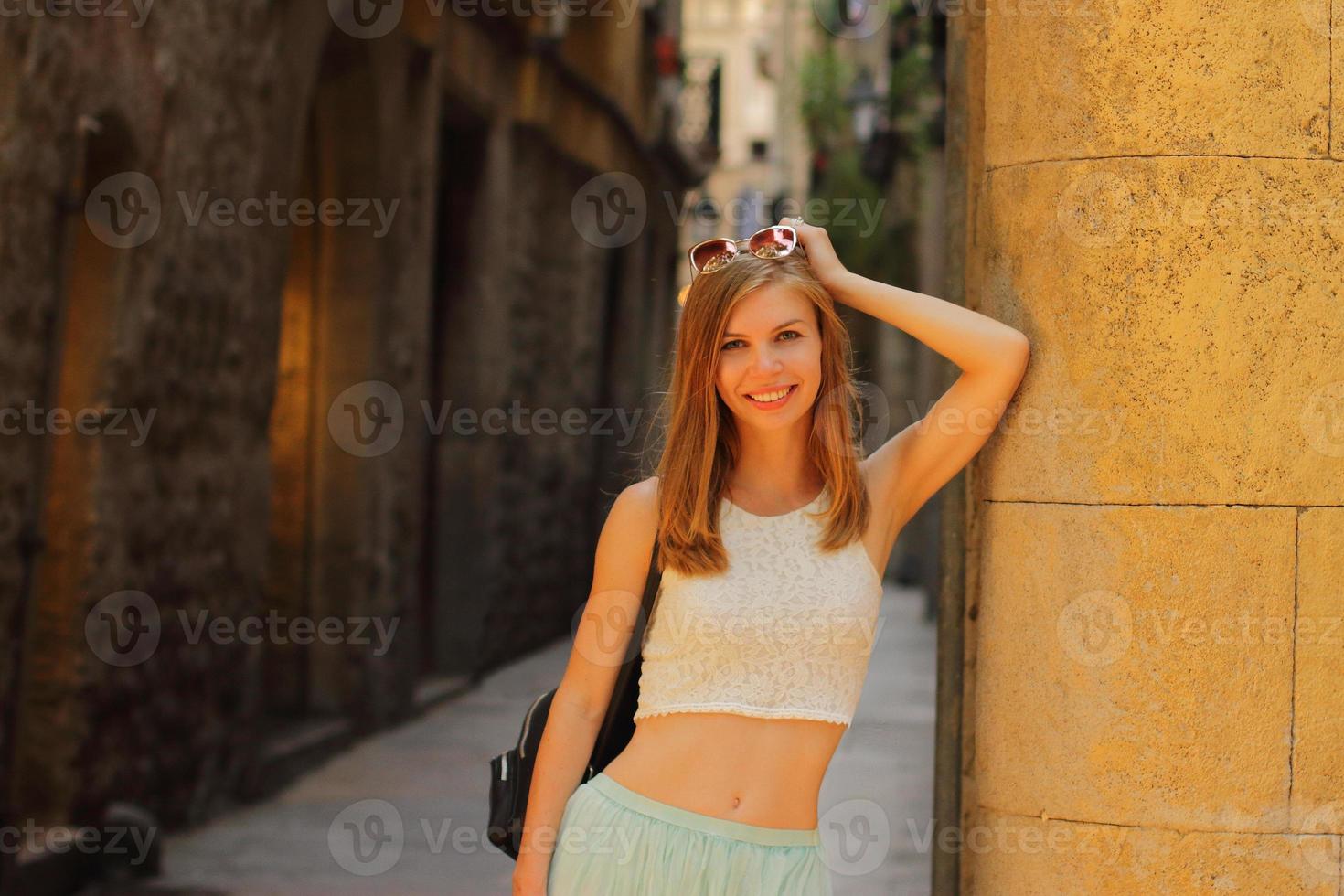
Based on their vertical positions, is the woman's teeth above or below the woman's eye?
below

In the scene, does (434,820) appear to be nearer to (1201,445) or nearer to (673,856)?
(673,856)

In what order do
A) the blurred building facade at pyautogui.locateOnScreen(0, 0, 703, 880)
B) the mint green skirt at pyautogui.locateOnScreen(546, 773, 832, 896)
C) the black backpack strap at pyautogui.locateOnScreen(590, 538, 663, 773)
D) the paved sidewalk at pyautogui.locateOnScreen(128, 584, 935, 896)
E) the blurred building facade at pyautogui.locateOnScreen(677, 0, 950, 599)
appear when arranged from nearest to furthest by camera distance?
the mint green skirt at pyautogui.locateOnScreen(546, 773, 832, 896), the black backpack strap at pyautogui.locateOnScreen(590, 538, 663, 773), the blurred building facade at pyautogui.locateOnScreen(0, 0, 703, 880), the paved sidewalk at pyautogui.locateOnScreen(128, 584, 935, 896), the blurred building facade at pyautogui.locateOnScreen(677, 0, 950, 599)

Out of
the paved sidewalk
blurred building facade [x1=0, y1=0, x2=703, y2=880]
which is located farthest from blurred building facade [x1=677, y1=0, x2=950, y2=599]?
the paved sidewalk

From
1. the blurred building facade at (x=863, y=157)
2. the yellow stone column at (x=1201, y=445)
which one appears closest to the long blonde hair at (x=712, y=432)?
the yellow stone column at (x=1201, y=445)

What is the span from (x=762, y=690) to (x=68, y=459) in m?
4.43

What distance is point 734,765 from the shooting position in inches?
105

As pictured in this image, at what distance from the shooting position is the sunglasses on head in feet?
9.07

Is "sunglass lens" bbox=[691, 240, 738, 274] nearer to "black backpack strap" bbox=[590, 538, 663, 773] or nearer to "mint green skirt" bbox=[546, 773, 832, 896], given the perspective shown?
"black backpack strap" bbox=[590, 538, 663, 773]

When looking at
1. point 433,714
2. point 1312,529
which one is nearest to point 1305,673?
point 1312,529

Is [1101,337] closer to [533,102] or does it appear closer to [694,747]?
[694,747]

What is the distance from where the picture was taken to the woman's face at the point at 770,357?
272 centimetres

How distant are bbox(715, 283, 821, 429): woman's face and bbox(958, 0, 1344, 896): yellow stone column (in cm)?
41

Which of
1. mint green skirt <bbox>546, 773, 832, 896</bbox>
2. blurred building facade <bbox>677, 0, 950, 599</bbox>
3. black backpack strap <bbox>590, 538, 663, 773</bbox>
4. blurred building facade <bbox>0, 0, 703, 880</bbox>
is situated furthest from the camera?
blurred building facade <bbox>677, 0, 950, 599</bbox>

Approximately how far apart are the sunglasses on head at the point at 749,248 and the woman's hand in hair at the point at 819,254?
0.8 inches
